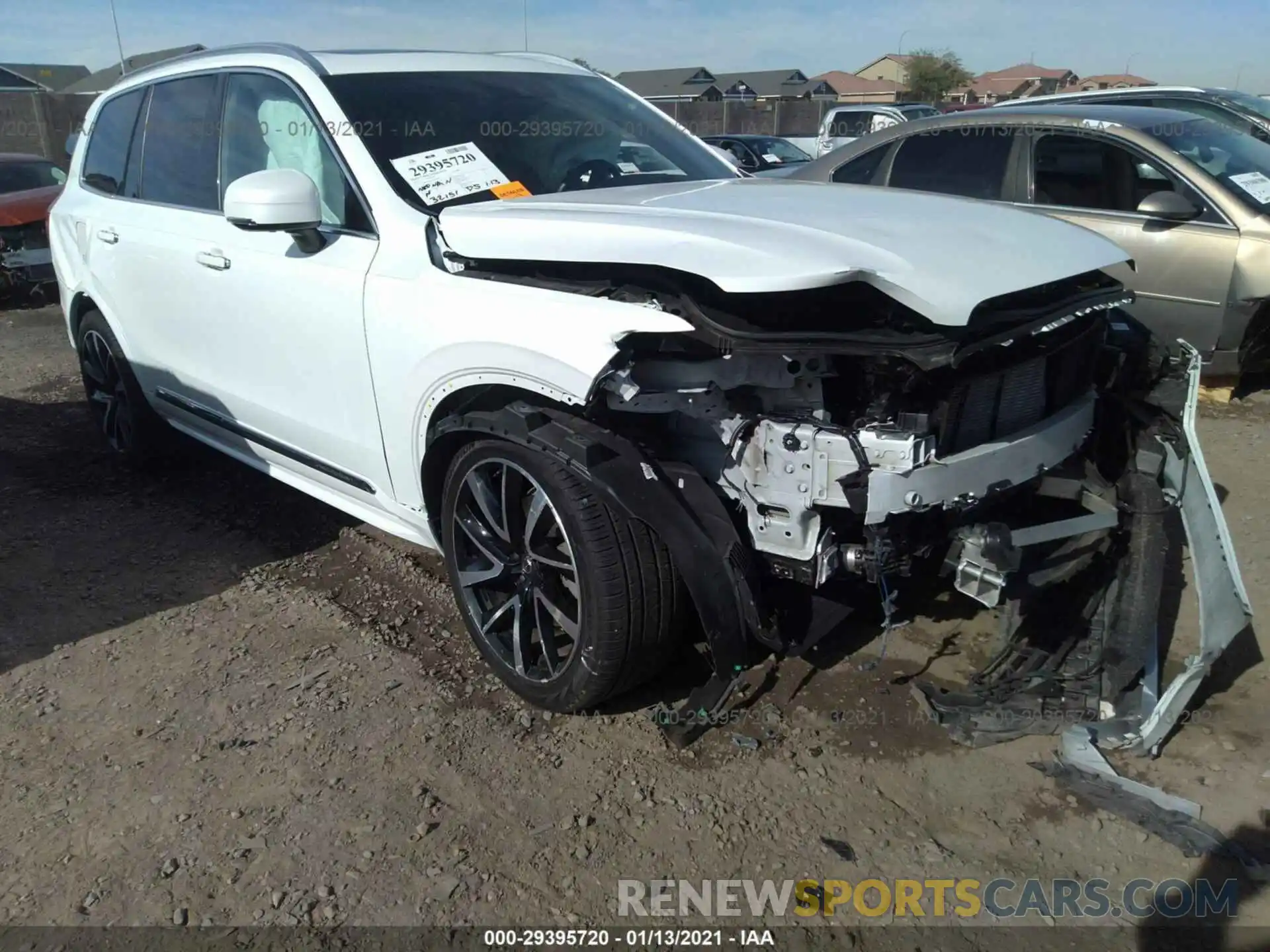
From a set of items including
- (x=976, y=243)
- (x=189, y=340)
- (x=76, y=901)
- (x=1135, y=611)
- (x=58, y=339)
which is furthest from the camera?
(x=58, y=339)

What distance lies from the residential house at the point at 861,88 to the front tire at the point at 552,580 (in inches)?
2182

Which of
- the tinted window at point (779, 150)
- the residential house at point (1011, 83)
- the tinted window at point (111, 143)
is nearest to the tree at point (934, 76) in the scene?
the residential house at point (1011, 83)

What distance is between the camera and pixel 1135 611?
112 inches

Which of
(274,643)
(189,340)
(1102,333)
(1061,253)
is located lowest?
(274,643)

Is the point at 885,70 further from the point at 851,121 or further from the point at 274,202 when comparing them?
the point at 274,202

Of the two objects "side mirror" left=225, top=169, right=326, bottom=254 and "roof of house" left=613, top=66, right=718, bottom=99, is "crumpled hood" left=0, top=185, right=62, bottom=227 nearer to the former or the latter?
"side mirror" left=225, top=169, right=326, bottom=254

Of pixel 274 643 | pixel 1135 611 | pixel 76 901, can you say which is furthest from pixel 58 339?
pixel 1135 611

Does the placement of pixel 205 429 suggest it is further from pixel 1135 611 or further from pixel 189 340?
pixel 1135 611

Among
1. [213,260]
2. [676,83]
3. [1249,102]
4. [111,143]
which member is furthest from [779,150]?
[676,83]

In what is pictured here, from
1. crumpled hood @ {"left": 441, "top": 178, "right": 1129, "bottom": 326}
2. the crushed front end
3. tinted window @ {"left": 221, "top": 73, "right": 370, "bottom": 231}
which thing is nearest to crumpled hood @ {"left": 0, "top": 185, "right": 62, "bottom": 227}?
tinted window @ {"left": 221, "top": 73, "right": 370, "bottom": 231}

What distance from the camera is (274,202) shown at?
291 cm

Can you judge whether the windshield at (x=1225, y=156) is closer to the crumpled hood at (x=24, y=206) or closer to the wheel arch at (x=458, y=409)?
the wheel arch at (x=458, y=409)

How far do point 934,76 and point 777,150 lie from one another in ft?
→ 152

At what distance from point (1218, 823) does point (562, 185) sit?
2.69 meters
